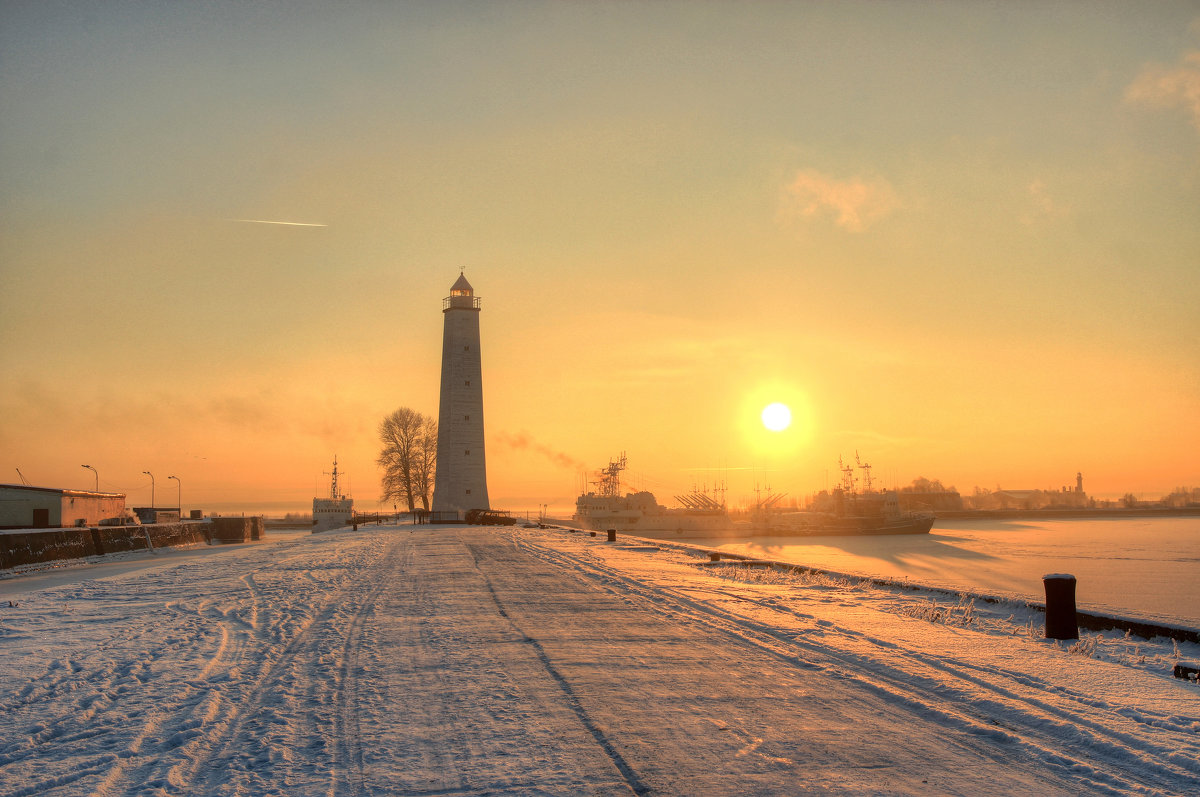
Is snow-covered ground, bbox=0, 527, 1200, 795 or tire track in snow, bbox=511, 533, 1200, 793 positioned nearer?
snow-covered ground, bbox=0, 527, 1200, 795

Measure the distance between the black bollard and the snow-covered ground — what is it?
33cm

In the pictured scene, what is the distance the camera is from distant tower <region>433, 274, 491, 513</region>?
6112cm

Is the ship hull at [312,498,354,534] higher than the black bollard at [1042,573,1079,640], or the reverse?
the black bollard at [1042,573,1079,640]

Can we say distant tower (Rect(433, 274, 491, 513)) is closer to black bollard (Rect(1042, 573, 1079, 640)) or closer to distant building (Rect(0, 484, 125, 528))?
distant building (Rect(0, 484, 125, 528))

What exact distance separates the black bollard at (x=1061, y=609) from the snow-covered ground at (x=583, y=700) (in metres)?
0.33

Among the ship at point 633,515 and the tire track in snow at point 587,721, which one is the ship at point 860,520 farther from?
the tire track in snow at point 587,721

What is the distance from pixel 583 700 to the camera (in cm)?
712

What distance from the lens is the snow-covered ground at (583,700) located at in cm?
529

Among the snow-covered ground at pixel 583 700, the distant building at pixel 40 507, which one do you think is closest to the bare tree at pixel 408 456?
the distant building at pixel 40 507

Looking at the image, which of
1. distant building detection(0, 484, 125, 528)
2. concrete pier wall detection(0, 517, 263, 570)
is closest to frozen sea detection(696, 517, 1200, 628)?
concrete pier wall detection(0, 517, 263, 570)

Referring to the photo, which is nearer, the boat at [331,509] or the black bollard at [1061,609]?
the black bollard at [1061,609]

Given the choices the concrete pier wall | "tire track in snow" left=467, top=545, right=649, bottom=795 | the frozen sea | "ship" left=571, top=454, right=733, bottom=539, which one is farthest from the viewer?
"ship" left=571, top=454, right=733, bottom=539

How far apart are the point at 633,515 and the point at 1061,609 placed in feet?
314

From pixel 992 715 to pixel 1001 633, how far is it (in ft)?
16.3
